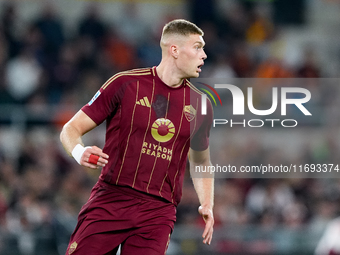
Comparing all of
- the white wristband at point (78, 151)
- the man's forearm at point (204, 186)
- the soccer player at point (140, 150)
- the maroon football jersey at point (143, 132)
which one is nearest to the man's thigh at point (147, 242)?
the soccer player at point (140, 150)

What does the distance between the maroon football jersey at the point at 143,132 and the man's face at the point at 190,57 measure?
0.78ft

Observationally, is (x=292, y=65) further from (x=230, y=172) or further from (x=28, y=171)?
(x=28, y=171)

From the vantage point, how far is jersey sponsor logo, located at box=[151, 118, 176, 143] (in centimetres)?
495

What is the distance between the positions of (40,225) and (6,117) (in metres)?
2.42

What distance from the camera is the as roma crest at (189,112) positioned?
5119 millimetres

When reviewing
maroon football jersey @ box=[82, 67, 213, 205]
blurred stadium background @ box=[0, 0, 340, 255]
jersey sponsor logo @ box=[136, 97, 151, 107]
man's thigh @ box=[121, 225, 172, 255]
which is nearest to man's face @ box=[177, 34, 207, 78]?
maroon football jersey @ box=[82, 67, 213, 205]

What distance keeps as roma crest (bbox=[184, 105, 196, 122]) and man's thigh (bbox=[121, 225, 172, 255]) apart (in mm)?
984

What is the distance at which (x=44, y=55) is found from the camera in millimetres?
11750

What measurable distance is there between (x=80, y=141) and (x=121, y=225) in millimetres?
783

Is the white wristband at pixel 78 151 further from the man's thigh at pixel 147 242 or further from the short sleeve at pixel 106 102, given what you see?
the man's thigh at pixel 147 242

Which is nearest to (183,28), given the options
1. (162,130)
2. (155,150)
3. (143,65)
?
(162,130)

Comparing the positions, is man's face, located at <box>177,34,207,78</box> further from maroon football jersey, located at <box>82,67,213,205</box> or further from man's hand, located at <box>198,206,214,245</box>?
man's hand, located at <box>198,206,214,245</box>

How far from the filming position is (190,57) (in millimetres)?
5105

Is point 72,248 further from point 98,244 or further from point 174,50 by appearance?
point 174,50
